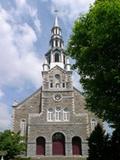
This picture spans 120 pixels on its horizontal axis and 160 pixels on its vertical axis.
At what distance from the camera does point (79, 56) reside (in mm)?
23641

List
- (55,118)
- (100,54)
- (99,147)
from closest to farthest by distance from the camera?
(100,54)
(99,147)
(55,118)

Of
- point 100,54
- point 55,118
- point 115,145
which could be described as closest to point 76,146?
point 55,118

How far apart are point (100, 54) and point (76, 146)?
32558mm

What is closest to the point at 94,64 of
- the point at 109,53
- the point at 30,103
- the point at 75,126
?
the point at 109,53

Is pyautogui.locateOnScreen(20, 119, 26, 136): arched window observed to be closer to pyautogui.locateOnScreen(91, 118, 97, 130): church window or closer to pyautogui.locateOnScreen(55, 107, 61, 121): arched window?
pyautogui.locateOnScreen(55, 107, 61, 121): arched window

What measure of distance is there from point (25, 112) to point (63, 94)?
7031 millimetres

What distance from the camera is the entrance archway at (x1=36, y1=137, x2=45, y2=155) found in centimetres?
5162

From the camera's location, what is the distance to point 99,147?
2978 cm

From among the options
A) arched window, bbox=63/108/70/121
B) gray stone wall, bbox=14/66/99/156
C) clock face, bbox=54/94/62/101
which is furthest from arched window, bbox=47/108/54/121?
clock face, bbox=54/94/62/101

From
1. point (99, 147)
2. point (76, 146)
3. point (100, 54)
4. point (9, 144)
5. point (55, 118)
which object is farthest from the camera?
point (55, 118)

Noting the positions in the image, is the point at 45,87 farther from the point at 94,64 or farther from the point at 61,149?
the point at 94,64

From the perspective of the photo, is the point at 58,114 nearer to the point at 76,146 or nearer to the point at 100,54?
the point at 76,146

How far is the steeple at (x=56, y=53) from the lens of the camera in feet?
194

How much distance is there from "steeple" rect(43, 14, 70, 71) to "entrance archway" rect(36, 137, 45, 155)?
12.6 meters
